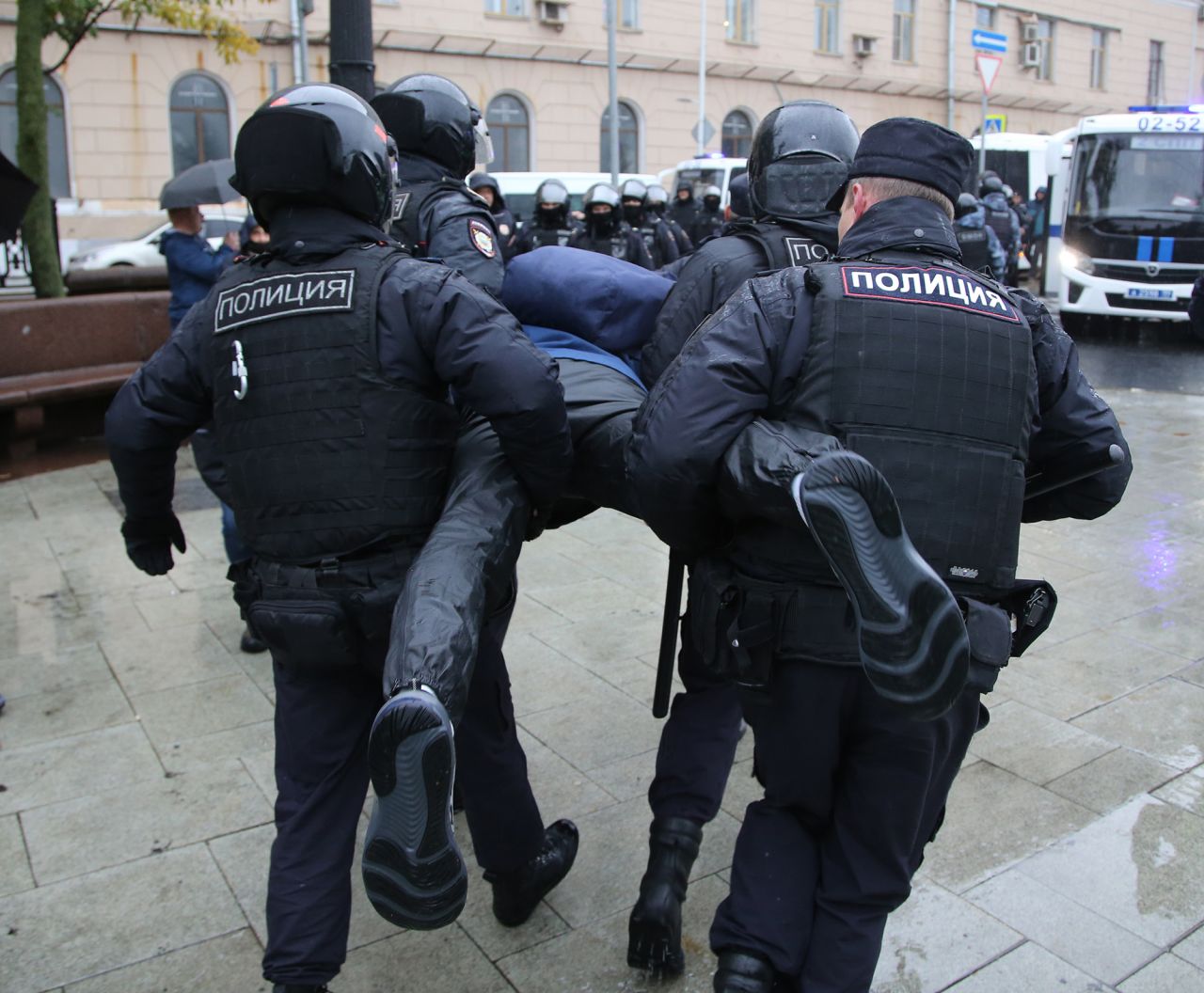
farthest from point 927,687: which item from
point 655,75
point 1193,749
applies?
point 655,75

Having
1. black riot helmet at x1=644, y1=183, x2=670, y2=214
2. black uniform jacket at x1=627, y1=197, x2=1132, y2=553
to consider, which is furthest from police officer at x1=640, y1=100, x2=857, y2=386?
black riot helmet at x1=644, y1=183, x2=670, y2=214

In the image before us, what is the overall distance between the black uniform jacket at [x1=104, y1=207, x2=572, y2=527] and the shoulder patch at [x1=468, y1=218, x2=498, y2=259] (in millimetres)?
923

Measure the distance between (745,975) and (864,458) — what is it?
3.34 ft

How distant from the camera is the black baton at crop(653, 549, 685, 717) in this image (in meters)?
2.91

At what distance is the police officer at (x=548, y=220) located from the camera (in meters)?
11.9

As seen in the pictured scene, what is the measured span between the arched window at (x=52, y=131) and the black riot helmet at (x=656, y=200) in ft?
43.7

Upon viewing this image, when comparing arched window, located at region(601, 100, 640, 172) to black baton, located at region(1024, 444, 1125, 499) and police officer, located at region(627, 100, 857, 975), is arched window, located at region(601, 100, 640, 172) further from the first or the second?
black baton, located at region(1024, 444, 1125, 499)

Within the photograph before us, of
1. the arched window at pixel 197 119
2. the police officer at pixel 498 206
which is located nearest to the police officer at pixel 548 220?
the police officer at pixel 498 206

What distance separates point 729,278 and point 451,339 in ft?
2.51

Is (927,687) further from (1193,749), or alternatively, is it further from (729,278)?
(1193,749)

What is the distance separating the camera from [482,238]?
3557 millimetres

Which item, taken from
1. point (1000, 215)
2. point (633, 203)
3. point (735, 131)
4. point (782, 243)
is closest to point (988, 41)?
point (1000, 215)

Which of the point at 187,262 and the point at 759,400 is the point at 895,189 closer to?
the point at 759,400

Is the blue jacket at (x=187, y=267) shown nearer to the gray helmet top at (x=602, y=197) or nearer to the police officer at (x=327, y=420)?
the police officer at (x=327, y=420)
